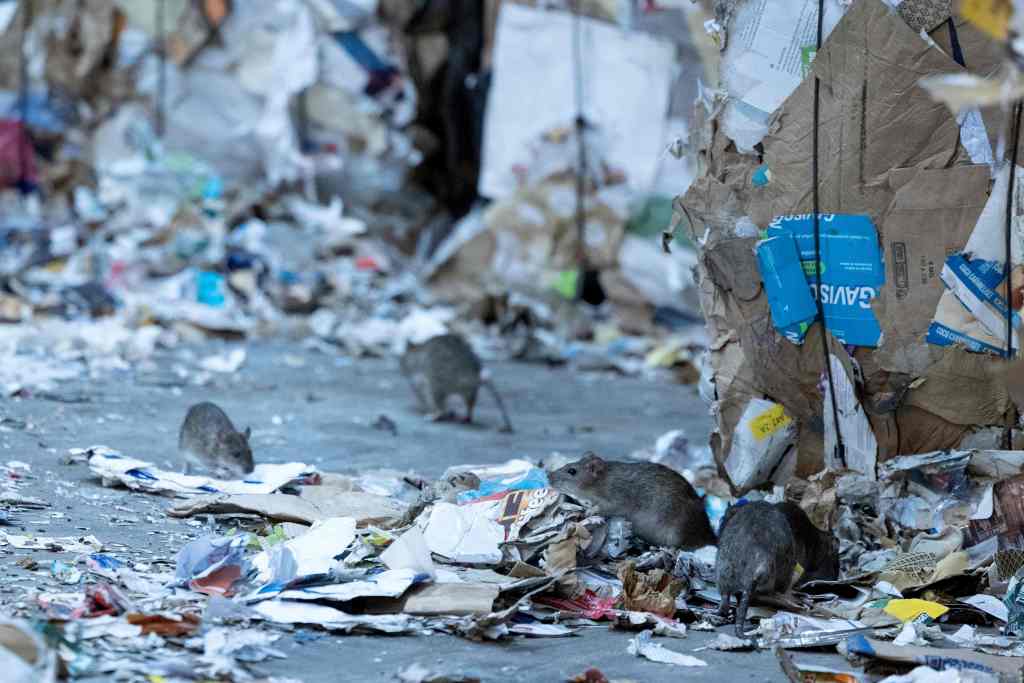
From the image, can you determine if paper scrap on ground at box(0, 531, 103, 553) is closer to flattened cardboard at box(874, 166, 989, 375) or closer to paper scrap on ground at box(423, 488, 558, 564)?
paper scrap on ground at box(423, 488, 558, 564)

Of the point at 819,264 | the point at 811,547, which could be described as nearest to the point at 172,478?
the point at 811,547

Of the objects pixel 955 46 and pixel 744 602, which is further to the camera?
pixel 955 46

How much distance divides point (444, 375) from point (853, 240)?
317 centimetres

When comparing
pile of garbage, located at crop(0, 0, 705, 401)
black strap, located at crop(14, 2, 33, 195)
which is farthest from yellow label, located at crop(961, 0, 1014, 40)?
black strap, located at crop(14, 2, 33, 195)

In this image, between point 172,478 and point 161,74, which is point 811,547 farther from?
point 161,74

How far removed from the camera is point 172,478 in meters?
5.28

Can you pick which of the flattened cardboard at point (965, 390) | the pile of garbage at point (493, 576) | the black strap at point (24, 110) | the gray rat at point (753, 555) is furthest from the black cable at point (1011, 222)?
the black strap at point (24, 110)

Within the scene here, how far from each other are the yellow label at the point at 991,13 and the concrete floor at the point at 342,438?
1.83m

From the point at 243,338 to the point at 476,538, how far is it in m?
5.87

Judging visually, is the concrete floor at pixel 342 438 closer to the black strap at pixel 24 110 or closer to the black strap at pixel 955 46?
the black strap at pixel 955 46

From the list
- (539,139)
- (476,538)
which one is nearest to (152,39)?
(539,139)

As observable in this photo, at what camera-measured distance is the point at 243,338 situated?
33.0 feet

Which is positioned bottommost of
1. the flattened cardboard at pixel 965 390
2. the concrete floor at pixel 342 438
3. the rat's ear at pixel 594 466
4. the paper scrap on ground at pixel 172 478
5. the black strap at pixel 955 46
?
the concrete floor at pixel 342 438

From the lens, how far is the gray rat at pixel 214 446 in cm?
552
